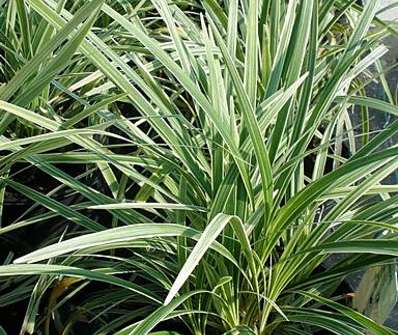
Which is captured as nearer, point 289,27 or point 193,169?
point 193,169

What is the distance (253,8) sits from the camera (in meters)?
0.98

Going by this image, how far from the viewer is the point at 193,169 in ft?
3.24

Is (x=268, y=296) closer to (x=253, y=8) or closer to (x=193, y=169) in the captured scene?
(x=193, y=169)

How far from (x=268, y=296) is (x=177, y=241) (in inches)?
5.7

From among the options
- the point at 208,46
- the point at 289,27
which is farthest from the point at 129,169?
the point at 289,27

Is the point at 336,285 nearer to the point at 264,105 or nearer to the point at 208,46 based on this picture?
the point at 264,105

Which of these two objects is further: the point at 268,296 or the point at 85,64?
the point at 85,64

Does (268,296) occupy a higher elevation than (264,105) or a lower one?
lower

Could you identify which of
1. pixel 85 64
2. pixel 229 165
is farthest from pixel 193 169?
pixel 85 64

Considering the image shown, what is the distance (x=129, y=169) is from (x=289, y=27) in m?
0.33

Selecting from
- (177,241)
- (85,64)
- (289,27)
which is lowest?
(177,241)

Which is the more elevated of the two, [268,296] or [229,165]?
[229,165]

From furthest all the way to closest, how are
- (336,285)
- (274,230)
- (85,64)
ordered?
(85,64)
(336,285)
(274,230)

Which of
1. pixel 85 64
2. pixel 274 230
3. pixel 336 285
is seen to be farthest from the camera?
pixel 85 64
